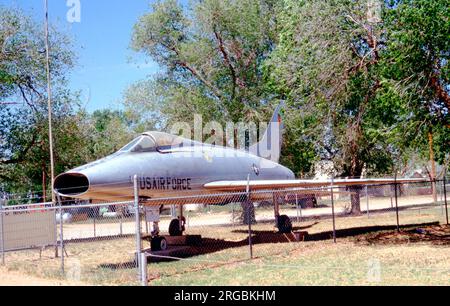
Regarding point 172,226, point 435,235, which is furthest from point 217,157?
point 435,235

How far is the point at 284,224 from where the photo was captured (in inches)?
819

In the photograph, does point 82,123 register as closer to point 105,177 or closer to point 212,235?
point 212,235

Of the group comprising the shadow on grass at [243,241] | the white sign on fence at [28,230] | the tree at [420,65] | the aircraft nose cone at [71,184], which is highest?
the tree at [420,65]

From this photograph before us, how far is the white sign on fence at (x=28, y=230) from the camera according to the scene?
14.9 m

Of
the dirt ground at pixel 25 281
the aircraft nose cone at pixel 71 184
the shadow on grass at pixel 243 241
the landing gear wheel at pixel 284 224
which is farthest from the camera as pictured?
the landing gear wheel at pixel 284 224

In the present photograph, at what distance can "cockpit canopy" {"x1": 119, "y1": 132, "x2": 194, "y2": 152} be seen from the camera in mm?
14883

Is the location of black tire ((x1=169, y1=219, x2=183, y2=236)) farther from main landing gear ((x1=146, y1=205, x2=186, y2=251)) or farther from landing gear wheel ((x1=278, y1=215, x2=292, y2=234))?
landing gear wheel ((x1=278, y1=215, x2=292, y2=234))

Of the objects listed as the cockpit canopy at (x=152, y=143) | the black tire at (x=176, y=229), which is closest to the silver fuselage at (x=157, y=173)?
the cockpit canopy at (x=152, y=143)

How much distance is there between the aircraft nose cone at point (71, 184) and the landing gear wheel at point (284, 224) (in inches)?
403

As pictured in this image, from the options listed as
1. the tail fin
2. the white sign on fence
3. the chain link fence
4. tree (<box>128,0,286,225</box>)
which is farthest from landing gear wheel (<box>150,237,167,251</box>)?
tree (<box>128,0,286,225</box>)

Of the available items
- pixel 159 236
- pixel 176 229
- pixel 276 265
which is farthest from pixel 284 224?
pixel 276 265

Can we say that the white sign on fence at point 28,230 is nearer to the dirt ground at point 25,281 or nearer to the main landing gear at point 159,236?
the dirt ground at point 25,281

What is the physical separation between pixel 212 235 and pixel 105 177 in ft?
33.2

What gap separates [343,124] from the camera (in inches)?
760
